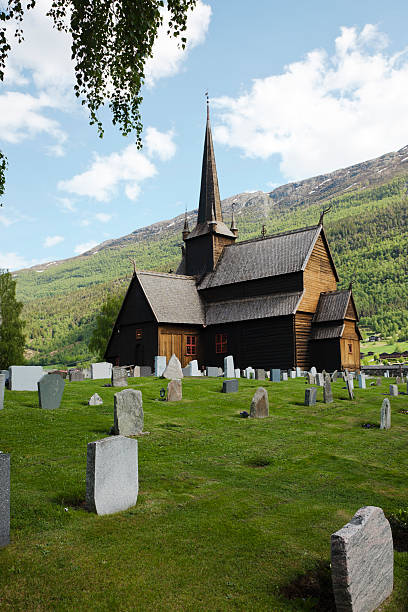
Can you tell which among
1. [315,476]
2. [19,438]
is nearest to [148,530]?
[315,476]

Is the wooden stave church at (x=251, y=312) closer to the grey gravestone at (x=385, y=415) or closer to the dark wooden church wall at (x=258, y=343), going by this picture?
the dark wooden church wall at (x=258, y=343)

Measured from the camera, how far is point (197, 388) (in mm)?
21766

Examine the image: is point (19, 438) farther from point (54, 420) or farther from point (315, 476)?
point (315, 476)

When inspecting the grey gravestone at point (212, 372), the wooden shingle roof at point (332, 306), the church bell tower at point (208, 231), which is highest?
the church bell tower at point (208, 231)

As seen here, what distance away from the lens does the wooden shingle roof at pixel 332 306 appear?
3434cm

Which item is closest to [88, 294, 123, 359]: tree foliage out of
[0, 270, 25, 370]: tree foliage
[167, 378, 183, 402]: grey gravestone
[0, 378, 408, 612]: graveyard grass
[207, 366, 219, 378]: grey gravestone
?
[0, 270, 25, 370]: tree foliage

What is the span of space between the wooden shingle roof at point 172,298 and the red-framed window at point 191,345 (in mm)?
1390

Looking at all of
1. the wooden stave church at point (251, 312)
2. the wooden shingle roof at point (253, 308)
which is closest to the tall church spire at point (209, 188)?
the wooden stave church at point (251, 312)

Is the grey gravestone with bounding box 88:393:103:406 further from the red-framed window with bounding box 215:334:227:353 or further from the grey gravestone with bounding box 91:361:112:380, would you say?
the red-framed window with bounding box 215:334:227:353

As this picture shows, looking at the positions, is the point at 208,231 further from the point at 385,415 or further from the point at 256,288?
the point at 385,415

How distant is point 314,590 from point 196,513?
242 cm

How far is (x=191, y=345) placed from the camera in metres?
38.7

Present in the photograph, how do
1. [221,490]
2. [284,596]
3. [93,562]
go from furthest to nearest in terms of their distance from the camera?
[221,490]
[93,562]
[284,596]

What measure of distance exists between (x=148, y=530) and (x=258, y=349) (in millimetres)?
29718
